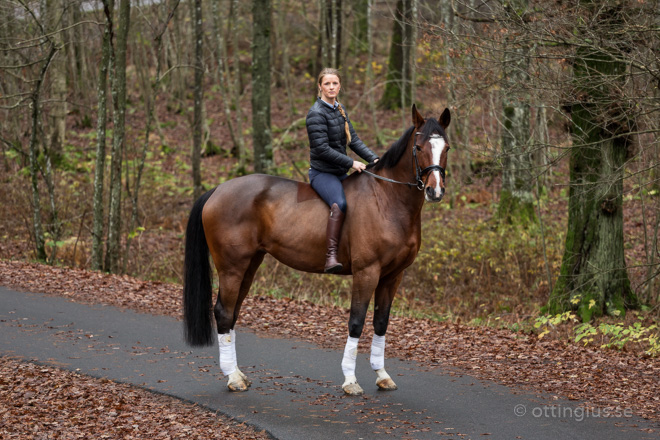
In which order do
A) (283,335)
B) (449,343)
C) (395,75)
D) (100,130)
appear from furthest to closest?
(395,75), (100,130), (283,335), (449,343)

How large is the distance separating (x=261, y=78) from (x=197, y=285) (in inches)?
403

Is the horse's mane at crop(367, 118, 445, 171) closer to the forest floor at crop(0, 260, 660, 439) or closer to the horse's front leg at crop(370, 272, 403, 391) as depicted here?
the horse's front leg at crop(370, 272, 403, 391)

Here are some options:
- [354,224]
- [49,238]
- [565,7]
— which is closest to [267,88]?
[49,238]

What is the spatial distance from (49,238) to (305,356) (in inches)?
440

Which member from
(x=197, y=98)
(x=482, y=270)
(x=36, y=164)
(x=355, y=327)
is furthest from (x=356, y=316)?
(x=197, y=98)

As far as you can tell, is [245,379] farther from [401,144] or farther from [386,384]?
[401,144]

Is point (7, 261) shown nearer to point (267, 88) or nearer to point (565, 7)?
point (267, 88)

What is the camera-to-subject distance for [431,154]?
6.32m

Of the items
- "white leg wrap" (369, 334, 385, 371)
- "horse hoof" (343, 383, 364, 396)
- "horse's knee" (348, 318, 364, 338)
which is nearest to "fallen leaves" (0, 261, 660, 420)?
"white leg wrap" (369, 334, 385, 371)

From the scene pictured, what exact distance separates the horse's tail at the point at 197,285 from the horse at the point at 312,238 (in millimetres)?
11

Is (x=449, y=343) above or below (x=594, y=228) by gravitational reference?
below

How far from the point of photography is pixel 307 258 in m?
7.15

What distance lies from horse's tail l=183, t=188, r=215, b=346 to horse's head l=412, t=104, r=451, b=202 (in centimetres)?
244

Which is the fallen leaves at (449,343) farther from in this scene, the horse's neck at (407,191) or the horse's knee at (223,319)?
the horse's knee at (223,319)
